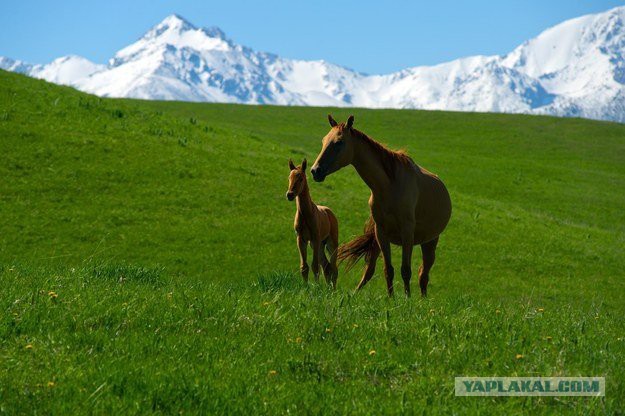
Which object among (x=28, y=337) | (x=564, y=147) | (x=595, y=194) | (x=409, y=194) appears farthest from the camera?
(x=564, y=147)

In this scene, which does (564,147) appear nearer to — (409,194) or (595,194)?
(595,194)

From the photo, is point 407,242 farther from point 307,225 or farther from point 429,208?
point 307,225

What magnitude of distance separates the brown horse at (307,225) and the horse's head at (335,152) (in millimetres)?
2739

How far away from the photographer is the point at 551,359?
669 cm

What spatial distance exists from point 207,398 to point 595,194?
4381 cm

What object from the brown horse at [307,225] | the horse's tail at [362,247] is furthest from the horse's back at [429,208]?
the brown horse at [307,225]

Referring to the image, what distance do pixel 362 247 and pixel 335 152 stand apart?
3.79m

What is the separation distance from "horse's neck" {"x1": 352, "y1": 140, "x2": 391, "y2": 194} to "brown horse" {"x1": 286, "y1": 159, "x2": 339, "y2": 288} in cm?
250

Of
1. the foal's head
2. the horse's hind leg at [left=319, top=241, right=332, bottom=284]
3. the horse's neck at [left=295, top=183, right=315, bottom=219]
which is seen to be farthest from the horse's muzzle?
the horse's hind leg at [left=319, top=241, right=332, bottom=284]

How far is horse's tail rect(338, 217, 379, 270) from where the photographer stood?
14068 millimetres

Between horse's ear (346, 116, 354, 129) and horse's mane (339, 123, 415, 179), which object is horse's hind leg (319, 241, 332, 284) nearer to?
horse's mane (339, 123, 415, 179)

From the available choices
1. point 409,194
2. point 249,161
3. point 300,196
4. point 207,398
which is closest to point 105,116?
point 249,161

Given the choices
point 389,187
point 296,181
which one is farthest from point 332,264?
point 389,187

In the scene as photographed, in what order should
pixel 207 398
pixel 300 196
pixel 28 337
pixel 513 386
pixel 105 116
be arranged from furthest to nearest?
pixel 105 116 → pixel 300 196 → pixel 28 337 → pixel 513 386 → pixel 207 398
